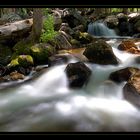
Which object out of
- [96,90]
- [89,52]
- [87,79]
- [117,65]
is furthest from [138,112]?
[89,52]

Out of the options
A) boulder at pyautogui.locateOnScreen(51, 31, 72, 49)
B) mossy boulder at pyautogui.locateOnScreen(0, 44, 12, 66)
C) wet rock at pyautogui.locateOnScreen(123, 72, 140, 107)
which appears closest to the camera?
wet rock at pyautogui.locateOnScreen(123, 72, 140, 107)

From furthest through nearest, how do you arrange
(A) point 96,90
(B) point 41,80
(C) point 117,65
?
(C) point 117,65, (B) point 41,80, (A) point 96,90

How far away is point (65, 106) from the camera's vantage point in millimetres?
6703

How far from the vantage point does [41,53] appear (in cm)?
1109

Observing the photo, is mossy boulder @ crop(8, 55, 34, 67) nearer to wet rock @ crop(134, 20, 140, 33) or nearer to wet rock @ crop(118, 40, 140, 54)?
wet rock @ crop(118, 40, 140, 54)

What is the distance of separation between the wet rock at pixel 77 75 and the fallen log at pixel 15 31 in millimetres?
5575

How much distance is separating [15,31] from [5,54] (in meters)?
1.46

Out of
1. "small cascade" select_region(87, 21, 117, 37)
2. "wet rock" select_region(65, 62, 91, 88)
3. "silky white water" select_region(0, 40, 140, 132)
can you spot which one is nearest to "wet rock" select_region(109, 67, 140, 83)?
"silky white water" select_region(0, 40, 140, 132)

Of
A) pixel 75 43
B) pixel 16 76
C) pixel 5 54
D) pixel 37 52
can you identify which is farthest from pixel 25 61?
pixel 75 43

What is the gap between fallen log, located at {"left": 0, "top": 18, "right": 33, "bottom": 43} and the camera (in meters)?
12.6

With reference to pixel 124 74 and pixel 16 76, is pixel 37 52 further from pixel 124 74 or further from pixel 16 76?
pixel 124 74

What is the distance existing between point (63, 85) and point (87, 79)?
0.80 meters

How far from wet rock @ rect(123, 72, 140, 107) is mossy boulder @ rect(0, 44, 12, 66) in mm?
6168

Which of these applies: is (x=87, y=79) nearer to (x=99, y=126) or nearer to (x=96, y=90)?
(x=96, y=90)
